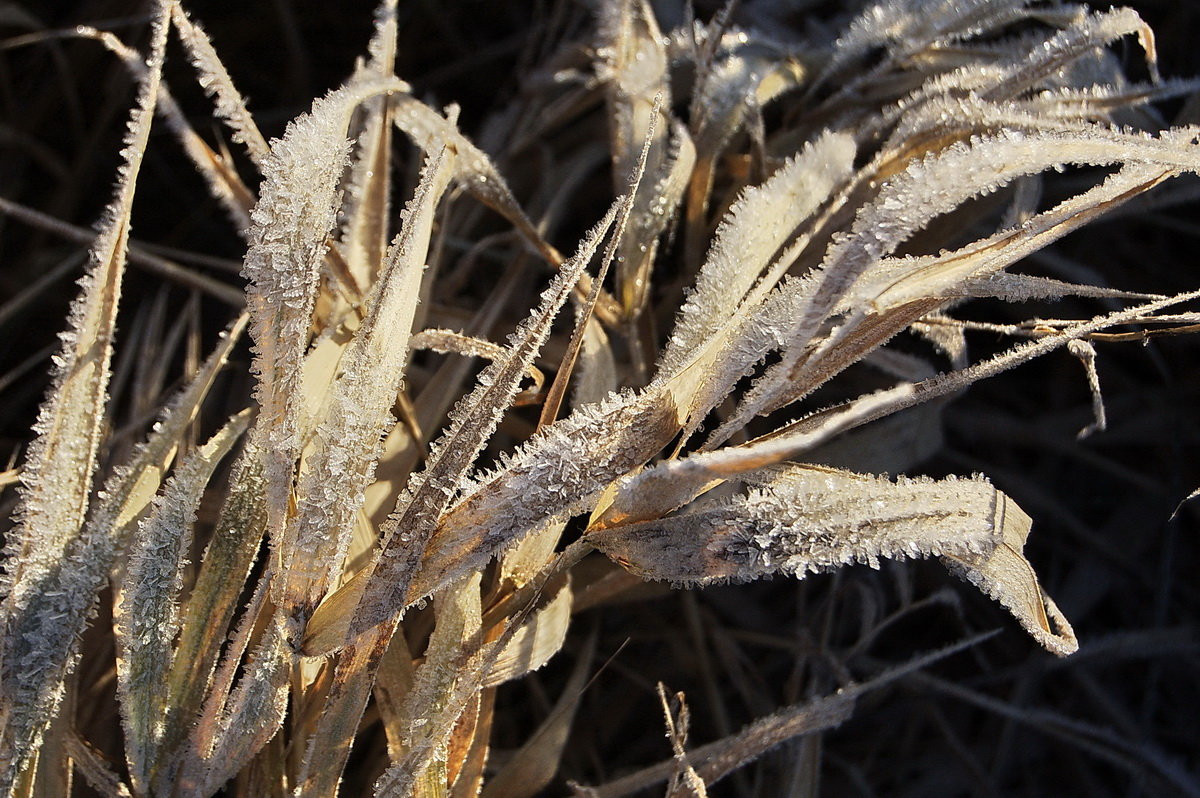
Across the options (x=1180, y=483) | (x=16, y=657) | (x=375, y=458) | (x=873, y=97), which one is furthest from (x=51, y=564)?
(x=1180, y=483)

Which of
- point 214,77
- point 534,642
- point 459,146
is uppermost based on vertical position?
point 214,77

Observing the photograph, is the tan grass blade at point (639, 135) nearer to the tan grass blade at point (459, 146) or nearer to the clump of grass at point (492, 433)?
the clump of grass at point (492, 433)

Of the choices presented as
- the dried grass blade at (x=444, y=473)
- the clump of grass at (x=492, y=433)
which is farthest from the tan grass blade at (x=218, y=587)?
the dried grass blade at (x=444, y=473)

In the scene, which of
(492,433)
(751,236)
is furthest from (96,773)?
(751,236)

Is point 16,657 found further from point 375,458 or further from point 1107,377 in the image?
point 1107,377

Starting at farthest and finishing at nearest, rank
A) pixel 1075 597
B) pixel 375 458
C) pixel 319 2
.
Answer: pixel 319 2
pixel 1075 597
pixel 375 458

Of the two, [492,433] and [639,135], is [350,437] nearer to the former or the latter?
[492,433]

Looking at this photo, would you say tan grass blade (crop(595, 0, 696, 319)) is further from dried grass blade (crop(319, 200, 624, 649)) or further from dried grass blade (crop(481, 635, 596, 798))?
dried grass blade (crop(481, 635, 596, 798))
